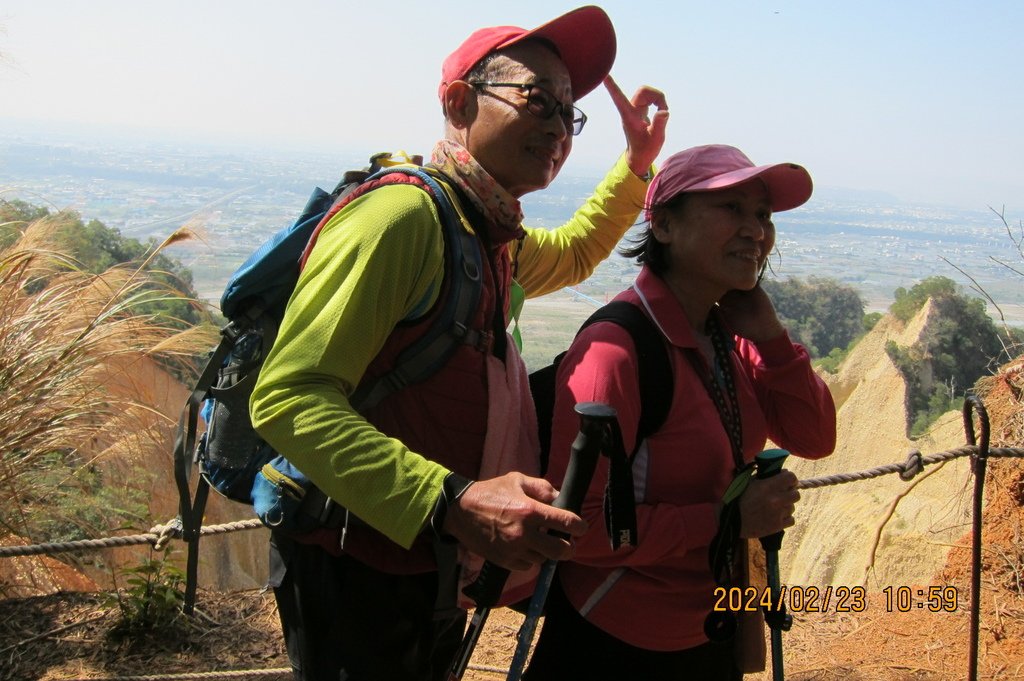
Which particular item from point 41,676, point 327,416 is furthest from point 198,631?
point 327,416

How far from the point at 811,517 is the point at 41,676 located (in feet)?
23.4

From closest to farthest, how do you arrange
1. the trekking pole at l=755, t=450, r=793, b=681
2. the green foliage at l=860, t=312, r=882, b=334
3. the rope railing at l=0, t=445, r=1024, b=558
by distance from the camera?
the trekking pole at l=755, t=450, r=793, b=681 < the rope railing at l=0, t=445, r=1024, b=558 < the green foliage at l=860, t=312, r=882, b=334

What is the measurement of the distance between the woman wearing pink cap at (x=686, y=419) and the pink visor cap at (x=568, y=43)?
0.36 m

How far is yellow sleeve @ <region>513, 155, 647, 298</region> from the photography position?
7.58 ft

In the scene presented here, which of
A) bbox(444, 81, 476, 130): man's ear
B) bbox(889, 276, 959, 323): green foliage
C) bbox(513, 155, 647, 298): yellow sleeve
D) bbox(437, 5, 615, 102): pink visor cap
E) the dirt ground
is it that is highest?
bbox(437, 5, 615, 102): pink visor cap

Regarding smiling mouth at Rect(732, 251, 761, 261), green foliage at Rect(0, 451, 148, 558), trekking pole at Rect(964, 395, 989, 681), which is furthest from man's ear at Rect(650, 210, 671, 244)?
green foliage at Rect(0, 451, 148, 558)

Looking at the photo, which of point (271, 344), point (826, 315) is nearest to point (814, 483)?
point (271, 344)

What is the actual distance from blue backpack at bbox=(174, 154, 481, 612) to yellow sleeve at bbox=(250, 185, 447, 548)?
0.08 meters

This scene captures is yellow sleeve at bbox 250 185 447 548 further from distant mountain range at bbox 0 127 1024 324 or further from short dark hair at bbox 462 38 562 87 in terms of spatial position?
distant mountain range at bbox 0 127 1024 324

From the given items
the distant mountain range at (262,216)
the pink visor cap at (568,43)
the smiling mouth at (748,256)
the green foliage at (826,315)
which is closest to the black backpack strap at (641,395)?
the smiling mouth at (748,256)

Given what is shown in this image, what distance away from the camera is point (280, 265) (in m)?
1.50

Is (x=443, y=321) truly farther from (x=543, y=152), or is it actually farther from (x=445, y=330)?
(x=543, y=152)

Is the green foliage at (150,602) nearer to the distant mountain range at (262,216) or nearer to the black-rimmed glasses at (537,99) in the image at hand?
the distant mountain range at (262,216)

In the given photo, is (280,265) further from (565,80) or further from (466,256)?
(565,80)
